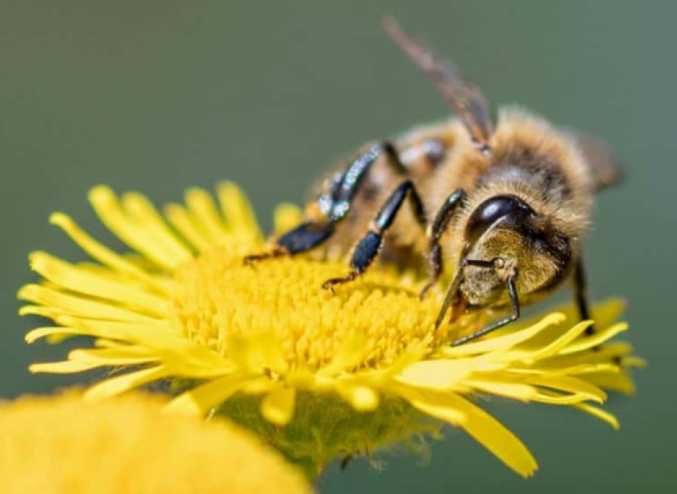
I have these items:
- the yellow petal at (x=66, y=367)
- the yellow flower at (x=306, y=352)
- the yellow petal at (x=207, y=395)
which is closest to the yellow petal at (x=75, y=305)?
the yellow flower at (x=306, y=352)

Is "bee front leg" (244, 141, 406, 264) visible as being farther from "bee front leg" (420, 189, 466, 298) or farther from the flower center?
"bee front leg" (420, 189, 466, 298)

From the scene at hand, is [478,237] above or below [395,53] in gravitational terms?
below

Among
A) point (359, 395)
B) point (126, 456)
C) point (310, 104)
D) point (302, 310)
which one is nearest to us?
point (126, 456)

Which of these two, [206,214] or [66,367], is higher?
[206,214]

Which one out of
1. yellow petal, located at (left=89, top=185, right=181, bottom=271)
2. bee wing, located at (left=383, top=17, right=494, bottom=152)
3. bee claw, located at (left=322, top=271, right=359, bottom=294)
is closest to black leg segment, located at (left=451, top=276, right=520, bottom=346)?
bee claw, located at (left=322, top=271, right=359, bottom=294)

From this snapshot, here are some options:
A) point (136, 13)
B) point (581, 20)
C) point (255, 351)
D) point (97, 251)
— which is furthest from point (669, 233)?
point (255, 351)

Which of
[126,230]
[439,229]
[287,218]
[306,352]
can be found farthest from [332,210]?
[287,218]

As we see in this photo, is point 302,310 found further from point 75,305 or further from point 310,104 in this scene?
point 310,104

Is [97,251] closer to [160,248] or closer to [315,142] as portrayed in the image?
[160,248]
